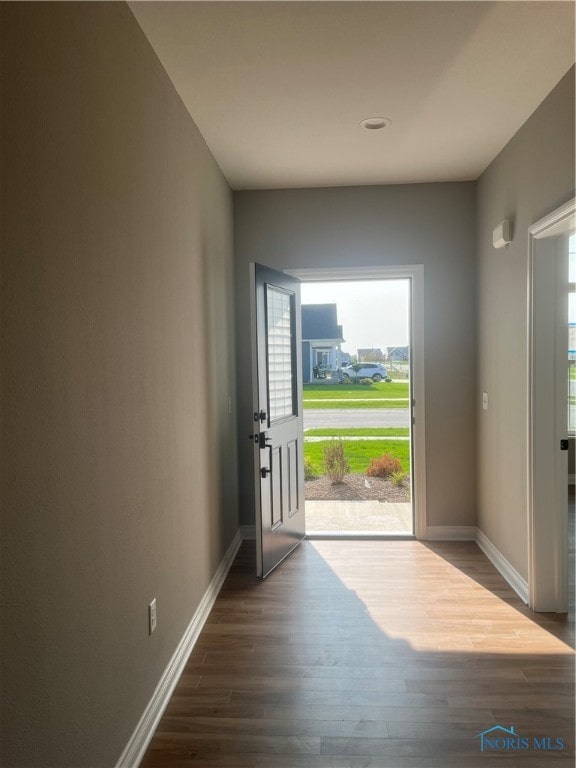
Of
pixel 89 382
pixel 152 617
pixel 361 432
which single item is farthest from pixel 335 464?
pixel 89 382

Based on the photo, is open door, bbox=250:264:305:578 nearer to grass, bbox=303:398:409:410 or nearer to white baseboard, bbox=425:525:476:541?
white baseboard, bbox=425:525:476:541

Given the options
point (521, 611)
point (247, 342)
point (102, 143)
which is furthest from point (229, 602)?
point (102, 143)

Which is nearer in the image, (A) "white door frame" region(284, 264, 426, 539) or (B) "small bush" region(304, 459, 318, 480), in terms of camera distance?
(A) "white door frame" region(284, 264, 426, 539)

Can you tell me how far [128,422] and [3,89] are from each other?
3.62 ft

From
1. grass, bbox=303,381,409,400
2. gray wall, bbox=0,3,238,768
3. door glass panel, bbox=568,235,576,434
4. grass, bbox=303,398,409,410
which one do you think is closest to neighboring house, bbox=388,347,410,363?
grass, bbox=303,381,409,400

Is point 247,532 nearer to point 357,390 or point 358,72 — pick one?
point 358,72

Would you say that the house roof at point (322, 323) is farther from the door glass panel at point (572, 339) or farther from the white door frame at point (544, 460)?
the white door frame at point (544, 460)

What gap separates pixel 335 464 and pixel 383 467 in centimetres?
68

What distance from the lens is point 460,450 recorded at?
432 cm

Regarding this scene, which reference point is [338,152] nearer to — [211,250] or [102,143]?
[211,250]

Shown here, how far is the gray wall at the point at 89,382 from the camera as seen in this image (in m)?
1.27

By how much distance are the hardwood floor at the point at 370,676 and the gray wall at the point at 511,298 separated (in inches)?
21.2

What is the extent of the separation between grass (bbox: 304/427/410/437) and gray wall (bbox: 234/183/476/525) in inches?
177

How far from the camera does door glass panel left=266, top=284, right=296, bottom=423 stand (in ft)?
12.5
